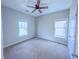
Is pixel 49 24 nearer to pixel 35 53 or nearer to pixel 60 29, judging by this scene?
pixel 60 29

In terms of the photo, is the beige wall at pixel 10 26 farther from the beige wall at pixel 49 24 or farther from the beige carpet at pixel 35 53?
the beige wall at pixel 49 24

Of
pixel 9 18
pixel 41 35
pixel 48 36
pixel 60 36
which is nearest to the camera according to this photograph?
pixel 9 18

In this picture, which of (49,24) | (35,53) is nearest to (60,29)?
(49,24)

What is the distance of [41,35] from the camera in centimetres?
780

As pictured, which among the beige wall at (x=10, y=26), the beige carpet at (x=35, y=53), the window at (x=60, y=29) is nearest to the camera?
the beige carpet at (x=35, y=53)

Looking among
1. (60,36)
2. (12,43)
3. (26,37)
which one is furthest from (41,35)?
(12,43)

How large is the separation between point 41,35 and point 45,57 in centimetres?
462

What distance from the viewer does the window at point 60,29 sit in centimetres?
550

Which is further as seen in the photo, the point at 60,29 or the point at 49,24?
the point at 49,24

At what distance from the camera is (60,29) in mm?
5859

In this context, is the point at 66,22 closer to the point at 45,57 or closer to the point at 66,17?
the point at 66,17

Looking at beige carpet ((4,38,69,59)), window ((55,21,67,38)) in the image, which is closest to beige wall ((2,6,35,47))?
beige carpet ((4,38,69,59))

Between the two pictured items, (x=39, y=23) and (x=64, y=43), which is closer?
(x=64, y=43)

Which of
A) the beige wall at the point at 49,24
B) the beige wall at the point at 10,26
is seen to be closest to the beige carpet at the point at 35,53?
the beige wall at the point at 10,26
